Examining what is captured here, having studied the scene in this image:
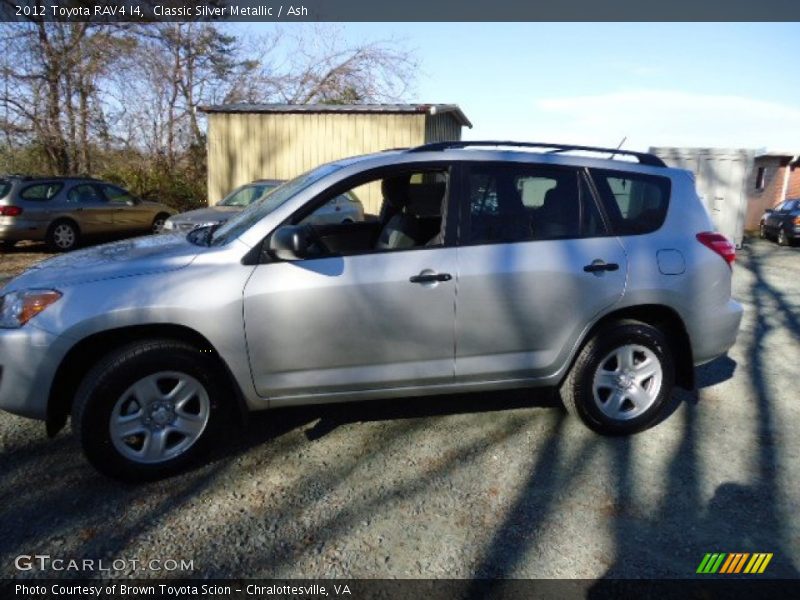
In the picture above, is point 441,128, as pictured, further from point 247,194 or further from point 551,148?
point 551,148

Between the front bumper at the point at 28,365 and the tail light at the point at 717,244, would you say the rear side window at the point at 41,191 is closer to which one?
the front bumper at the point at 28,365

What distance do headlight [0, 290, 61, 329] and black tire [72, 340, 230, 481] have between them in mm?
402

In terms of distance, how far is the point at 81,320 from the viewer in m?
2.85

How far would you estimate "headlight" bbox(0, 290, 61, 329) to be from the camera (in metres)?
2.89

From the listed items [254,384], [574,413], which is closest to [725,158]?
[574,413]

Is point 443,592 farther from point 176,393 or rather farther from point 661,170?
point 661,170

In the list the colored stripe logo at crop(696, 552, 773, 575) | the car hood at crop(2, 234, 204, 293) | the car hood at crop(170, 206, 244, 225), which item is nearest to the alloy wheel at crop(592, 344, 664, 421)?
the colored stripe logo at crop(696, 552, 773, 575)

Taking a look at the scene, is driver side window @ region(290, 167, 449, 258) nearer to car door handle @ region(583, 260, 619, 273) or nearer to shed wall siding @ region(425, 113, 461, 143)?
car door handle @ region(583, 260, 619, 273)

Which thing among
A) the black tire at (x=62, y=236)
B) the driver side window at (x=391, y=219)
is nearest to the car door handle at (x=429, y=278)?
the driver side window at (x=391, y=219)

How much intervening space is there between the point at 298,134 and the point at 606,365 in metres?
12.7

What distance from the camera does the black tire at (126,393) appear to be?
2.88m

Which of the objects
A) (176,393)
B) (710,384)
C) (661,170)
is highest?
(661,170)

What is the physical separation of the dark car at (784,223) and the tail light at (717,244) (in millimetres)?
15183

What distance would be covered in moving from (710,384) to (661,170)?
200cm
